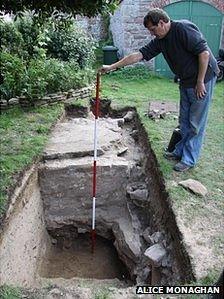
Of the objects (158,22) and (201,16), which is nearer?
(158,22)

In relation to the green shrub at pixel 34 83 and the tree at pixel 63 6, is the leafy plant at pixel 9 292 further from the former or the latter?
the green shrub at pixel 34 83

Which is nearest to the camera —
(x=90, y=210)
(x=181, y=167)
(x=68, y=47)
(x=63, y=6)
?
(x=63, y=6)

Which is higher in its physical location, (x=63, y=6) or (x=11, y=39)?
(x=63, y=6)

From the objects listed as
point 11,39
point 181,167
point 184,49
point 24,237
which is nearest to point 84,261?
point 24,237

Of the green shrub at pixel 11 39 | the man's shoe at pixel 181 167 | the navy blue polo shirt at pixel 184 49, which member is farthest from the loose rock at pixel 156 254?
the green shrub at pixel 11 39

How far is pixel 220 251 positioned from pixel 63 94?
207 inches

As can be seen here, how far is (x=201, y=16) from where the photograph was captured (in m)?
11.8

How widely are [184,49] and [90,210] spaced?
9.47ft

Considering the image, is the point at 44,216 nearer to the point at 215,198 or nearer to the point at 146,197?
the point at 146,197

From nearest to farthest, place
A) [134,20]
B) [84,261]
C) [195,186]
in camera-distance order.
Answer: [195,186], [84,261], [134,20]

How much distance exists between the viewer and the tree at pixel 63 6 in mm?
3854

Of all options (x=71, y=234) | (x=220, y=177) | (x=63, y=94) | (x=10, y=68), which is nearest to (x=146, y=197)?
(x=220, y=177)

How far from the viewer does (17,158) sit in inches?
212

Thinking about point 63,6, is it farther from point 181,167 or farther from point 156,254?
point 156,254
